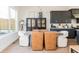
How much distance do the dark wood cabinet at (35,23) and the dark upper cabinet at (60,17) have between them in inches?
26.6

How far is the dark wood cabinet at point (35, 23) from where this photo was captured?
9.98 meters

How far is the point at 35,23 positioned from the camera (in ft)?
32.9

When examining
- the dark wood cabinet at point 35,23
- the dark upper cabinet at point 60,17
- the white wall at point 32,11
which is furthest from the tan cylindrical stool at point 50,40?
the white wall at point 32,11

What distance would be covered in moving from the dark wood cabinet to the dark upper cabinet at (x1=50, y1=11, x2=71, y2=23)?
26.6 inches

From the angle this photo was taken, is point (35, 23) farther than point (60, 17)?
Yes

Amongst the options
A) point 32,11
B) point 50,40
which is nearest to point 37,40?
point 50,40

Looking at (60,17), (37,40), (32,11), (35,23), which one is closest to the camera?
(37,40)

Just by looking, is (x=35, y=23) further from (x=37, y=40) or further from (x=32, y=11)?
(x=37, y=40)

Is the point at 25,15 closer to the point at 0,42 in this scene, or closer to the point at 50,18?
the point at 50,18

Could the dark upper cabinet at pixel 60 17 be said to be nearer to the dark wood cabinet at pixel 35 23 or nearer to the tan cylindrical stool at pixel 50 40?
the dark wood cabinet at pixel 35 23

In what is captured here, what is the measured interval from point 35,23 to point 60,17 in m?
1.83

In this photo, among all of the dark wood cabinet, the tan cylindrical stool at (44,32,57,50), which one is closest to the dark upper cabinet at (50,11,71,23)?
the dark wood cabinet
